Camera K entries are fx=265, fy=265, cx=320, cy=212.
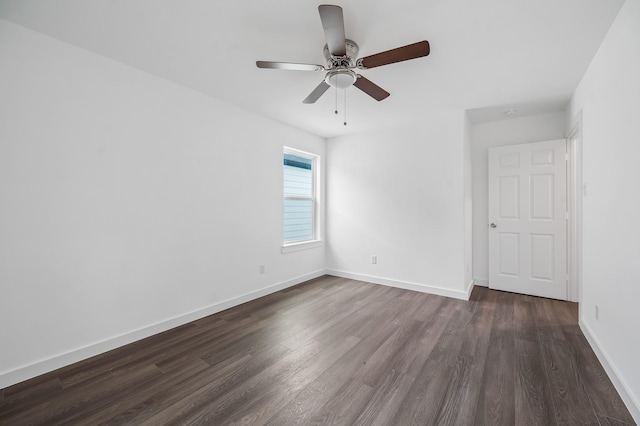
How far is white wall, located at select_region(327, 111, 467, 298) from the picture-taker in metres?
3.59

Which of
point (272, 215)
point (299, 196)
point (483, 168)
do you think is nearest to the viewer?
point (272, 215)

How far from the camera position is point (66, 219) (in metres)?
2.07

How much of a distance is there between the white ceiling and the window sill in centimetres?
214

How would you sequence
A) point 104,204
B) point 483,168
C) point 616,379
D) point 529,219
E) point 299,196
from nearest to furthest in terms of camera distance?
1. point 616,379
2. point 104,204
3. point 529,219
4. point 483,168
5. point 299,196

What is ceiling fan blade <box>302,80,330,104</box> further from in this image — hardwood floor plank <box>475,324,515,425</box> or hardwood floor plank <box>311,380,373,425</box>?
hardwood floor plank <box>475,324,515,425</box>

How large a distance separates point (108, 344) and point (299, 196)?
3018 millimetres

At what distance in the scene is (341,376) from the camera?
1.92 m

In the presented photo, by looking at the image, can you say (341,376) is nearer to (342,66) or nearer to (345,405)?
(345,405)

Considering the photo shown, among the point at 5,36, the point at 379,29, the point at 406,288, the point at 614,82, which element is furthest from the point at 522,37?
the point at 5,36

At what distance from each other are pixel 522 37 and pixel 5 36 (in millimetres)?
3691

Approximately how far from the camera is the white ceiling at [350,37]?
170cm

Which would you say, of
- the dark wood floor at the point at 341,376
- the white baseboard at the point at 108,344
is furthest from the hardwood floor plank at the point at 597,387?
the white baseboard at the point at 108,344

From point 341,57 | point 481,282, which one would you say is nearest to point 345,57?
point 341,57

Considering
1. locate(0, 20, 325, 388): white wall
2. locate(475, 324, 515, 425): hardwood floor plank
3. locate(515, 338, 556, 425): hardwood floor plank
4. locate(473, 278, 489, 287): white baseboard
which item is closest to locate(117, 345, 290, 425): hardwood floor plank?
locate(0, 20, 325, 388): white wall
